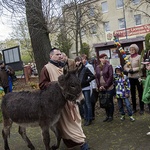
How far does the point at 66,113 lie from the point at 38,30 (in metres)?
4.73

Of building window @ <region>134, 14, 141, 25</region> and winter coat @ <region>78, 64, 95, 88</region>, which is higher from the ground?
building window @ <region>134, 14, 141, 25</region>

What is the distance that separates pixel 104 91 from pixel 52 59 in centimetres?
234

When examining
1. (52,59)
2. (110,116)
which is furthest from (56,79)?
(110,116)

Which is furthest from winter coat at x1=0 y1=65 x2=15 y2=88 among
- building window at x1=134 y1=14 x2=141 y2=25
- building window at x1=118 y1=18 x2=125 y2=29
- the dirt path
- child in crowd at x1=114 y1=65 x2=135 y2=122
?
building window at x1=118 y1=18 x2=125 y2=29

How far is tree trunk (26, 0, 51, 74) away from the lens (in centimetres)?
794

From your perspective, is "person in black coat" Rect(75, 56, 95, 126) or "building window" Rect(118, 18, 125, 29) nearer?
"person in black coat" Rect(75, 56, 95, 126)

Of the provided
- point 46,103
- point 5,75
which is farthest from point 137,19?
point 46,103

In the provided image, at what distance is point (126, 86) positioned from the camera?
6191 millimetres

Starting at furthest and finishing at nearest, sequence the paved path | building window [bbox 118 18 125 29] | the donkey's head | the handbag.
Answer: building window [bbox 118 18 125 29], the handbag, the paved path, the donkey's head

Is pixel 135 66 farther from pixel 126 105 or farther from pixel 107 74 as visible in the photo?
pixel 126 105

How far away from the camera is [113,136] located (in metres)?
5.27

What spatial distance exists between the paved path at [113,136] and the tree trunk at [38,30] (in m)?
3.16

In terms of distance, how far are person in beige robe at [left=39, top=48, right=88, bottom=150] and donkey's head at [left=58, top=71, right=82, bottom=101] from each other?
1.50 ft

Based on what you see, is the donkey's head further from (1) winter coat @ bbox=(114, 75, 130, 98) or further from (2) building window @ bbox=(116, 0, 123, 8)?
(2) building window @ bbox=(116, 0, 123, 8)
